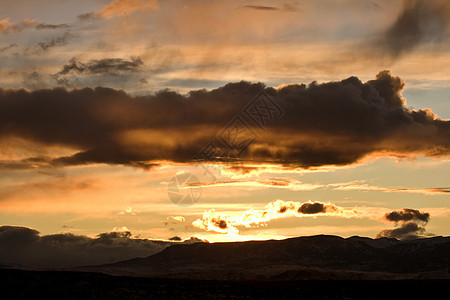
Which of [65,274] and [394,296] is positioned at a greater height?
[65,274]

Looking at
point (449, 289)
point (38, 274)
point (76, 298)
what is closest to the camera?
point (76, 298)

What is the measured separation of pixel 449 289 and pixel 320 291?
4473cm

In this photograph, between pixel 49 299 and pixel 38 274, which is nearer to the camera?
pixel 49 299

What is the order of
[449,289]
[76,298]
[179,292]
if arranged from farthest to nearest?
1. [449,289]
2. [179,292]
3. [76,298]

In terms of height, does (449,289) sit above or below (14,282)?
below

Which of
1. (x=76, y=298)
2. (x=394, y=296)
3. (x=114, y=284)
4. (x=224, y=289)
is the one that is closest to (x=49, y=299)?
(x=76, y=298)

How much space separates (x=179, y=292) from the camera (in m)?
154

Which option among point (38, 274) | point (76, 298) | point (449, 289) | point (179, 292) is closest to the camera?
point (76, 298)

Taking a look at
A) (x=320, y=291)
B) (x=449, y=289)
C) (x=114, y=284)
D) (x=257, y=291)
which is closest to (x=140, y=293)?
(x=114, y=284)

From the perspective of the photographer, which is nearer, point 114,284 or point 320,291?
point 114,284

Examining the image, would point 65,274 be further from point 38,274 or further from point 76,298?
point 76,298

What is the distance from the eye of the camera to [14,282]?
520 feet

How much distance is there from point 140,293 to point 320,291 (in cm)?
5442

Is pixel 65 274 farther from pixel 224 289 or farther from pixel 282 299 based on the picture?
pixel 282 299
